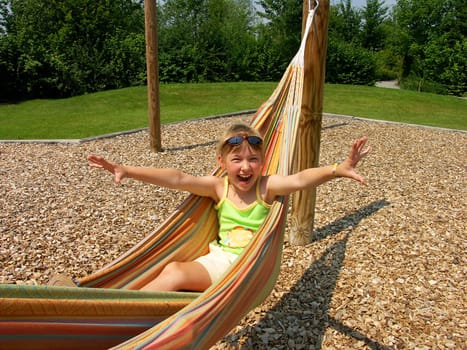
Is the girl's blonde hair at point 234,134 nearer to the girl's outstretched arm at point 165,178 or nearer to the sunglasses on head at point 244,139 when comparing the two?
the sunglasses on head at point 244,139

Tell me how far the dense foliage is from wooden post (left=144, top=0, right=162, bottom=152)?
34.1 feet

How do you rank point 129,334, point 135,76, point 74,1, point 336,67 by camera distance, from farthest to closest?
point 74,1 < point 336,67 < point 135,76 < point 129,334

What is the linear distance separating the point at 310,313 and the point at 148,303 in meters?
1.41

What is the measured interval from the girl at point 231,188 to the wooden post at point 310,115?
21.9 inches

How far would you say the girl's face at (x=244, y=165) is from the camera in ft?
7.64

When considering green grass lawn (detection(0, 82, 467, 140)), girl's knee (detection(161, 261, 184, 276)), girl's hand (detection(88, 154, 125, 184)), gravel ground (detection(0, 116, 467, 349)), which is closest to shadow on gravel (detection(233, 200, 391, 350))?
gravel ground (detection(0, 116, 467, 349))

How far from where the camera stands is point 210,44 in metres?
20.2

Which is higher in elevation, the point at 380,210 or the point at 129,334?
the point at 129,334

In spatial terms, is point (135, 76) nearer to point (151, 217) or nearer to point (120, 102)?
point (120, 102)

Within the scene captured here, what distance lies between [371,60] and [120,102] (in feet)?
49.2

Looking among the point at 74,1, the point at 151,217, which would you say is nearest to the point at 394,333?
the point at 151,217

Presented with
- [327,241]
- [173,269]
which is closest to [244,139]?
[173,269]

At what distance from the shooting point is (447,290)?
2947mm

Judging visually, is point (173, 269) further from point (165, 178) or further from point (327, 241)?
point (327, 241)
